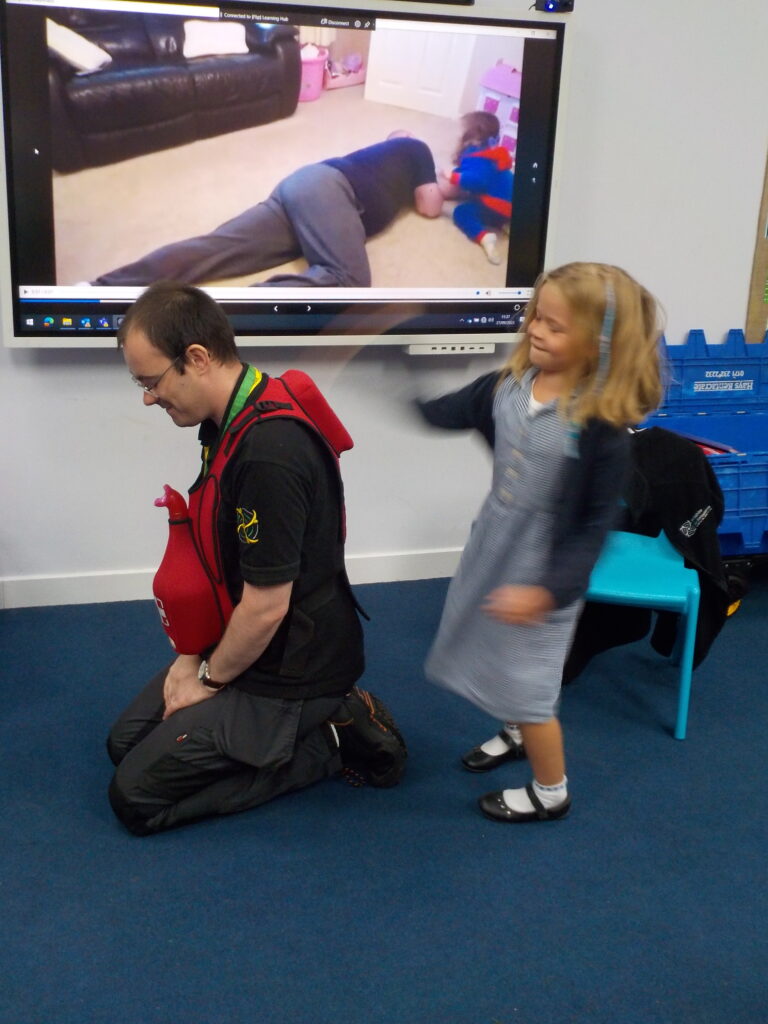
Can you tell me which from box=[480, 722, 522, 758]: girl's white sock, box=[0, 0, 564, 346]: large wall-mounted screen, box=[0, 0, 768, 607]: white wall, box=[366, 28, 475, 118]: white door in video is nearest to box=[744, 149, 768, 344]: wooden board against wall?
box=[0, 0, 768, 607]: white wall

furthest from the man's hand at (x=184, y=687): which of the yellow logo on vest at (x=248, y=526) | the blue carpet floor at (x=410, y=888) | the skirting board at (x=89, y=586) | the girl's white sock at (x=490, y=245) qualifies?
the girl's white sock at (x=490, y=245)

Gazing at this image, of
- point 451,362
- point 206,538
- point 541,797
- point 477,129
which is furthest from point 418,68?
point 541,797

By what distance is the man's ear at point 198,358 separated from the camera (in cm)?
177

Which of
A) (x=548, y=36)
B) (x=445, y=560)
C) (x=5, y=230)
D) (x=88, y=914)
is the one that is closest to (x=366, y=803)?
(x=88, y=914)

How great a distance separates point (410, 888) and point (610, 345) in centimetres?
109

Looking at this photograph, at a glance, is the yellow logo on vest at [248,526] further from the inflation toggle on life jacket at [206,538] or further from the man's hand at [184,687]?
the man's hand at [184,687]

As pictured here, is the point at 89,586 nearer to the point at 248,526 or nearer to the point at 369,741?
the point at 369,741

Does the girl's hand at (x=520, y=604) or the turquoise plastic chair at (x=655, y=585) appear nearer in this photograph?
the girl's hand at (x=520, y=604)

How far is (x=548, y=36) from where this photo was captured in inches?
114

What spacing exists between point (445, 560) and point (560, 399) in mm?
1733

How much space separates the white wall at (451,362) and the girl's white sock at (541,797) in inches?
51.4

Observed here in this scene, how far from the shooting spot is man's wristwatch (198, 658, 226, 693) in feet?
6.66

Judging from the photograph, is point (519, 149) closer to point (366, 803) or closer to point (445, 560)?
point (445, 560)

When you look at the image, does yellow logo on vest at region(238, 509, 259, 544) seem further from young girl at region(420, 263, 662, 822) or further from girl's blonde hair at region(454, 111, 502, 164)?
Result: girl's blonde hair at region(454, 111, 502, 164)
